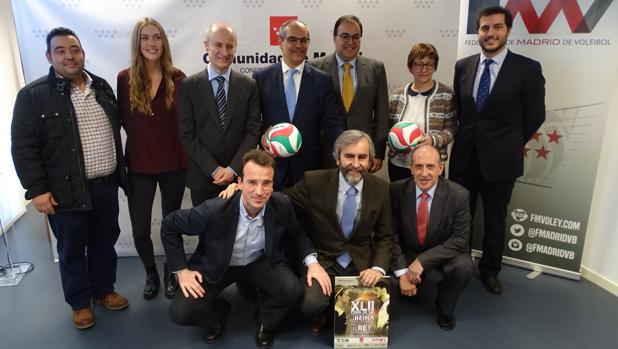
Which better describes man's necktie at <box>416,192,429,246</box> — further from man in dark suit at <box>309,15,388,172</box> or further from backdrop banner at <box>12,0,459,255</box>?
backdrop banner at <box>12,0,459,255</box>

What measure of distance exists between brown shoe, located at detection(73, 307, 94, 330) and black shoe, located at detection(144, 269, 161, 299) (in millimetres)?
401

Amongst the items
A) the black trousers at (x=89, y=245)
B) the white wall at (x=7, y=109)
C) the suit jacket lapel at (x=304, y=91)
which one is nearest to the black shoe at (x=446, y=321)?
the suit jacket lapel at (x=304, y=91)

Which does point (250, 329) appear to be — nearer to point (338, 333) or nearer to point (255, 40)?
point (338, 333)

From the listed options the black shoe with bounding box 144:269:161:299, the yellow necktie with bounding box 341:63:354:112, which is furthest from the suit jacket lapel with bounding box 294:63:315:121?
the black shoe with bounding box 144:269:161:299

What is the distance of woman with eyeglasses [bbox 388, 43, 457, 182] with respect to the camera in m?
3.01

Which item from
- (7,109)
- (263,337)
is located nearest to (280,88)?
(263,337)

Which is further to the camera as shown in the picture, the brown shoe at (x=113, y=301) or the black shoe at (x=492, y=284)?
the black shoe at (x=492, y=284)

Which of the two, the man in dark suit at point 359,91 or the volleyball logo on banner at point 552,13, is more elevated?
the volleyball logo on banner at point 552,13

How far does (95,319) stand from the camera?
2891mm

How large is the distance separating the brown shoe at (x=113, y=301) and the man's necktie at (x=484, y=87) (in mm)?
2704

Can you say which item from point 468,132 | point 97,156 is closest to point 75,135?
point 97,156

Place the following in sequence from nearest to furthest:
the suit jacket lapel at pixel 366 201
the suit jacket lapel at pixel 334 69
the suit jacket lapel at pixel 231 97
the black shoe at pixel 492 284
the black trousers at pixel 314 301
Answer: the black trousers at pixel 314 301 < the suit jacket lapel at pixel 366 201 < the suit jacket lapel at pixel 231 97 < the suit jacket lapel at pixel 334 69 < the black shoe at pixel 492 284

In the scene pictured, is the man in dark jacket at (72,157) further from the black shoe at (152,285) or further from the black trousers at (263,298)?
the black trousers at (263,298)

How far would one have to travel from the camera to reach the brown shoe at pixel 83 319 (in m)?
2.79
